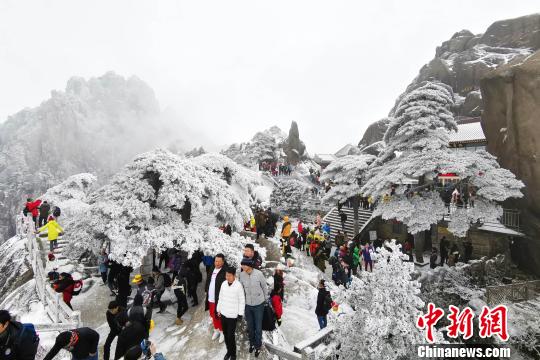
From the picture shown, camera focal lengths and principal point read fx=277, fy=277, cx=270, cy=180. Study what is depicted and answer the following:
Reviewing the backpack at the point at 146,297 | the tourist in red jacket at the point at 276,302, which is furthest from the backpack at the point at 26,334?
the tourist in red jacket at the point at 276,302

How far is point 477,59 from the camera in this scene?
4281cm

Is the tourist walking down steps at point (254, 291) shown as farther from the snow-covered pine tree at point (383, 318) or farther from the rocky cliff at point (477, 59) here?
the rocky cliff at point (477, 59)

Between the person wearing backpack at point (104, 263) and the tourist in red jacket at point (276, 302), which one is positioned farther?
the person wearing backpack at point (104, 263)

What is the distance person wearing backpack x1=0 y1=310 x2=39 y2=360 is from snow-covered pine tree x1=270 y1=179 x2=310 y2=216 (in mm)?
23010

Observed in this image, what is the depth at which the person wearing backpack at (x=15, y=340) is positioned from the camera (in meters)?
3.71

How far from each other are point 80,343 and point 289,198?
2271 centimetres

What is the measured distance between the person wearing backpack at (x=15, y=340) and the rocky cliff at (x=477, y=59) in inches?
1780

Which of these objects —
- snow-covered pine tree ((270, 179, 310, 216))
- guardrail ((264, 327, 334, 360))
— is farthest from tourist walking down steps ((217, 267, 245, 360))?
snow-covered pine tree ((270, 179, 310, 216))

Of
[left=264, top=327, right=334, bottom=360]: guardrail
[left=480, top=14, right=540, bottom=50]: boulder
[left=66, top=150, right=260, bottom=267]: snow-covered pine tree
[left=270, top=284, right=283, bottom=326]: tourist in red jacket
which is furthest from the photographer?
[left=480, top=14, right=540, bottom=50]: boulder

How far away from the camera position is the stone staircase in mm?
20606

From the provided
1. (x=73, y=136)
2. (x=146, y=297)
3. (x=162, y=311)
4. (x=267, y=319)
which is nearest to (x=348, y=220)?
(x=162, y=311)

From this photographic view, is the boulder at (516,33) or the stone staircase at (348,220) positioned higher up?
the boulder at (516,33)

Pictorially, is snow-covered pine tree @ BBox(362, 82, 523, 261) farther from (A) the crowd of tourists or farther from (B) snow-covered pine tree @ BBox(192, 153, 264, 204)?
(A) the crowd of tourists

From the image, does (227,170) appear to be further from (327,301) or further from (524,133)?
(524,133)
